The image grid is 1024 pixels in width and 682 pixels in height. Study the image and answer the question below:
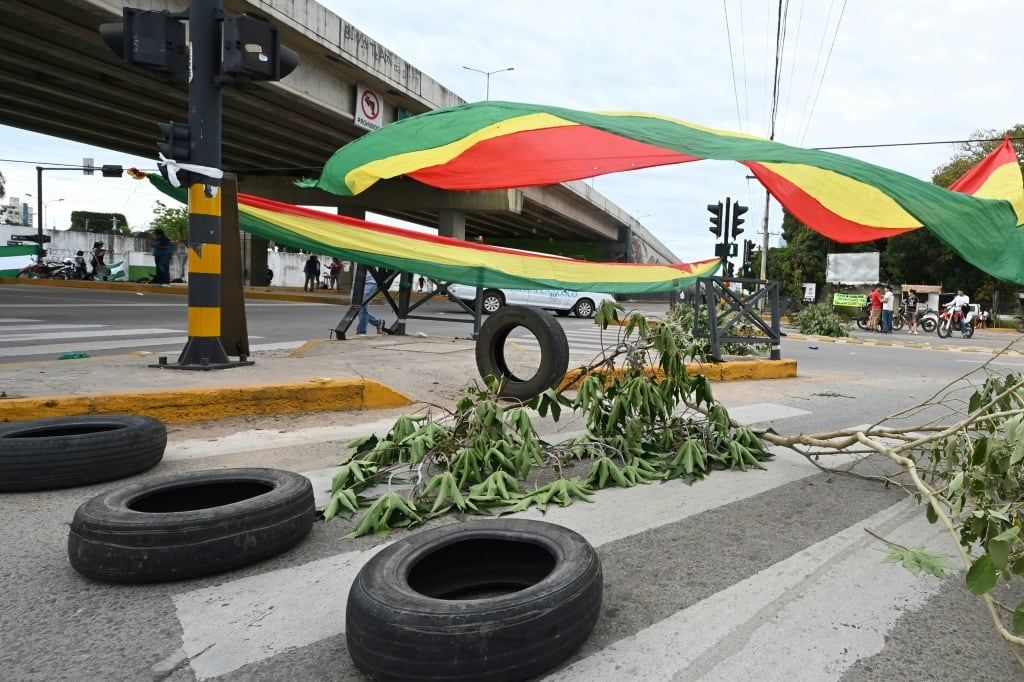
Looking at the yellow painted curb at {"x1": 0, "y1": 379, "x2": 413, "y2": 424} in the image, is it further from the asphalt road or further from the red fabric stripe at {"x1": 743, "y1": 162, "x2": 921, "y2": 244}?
the red fabric stripe at {"x1": 743, "y1": 162, "x2": 921, "y2": 244}

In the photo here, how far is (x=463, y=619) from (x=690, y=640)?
814 millimetres

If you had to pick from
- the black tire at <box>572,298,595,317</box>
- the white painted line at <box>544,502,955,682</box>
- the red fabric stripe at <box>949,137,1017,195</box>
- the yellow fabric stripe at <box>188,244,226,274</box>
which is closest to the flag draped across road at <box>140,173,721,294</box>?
the yellow fabric stripe at <box>188,244,226,274</box>

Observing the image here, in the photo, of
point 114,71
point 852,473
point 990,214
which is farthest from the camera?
point 114,71

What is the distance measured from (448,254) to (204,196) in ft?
11.5

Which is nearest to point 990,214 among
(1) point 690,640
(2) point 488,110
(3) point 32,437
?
(2) point 488,110

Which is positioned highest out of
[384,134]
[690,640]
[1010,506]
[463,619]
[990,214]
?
[384,134]

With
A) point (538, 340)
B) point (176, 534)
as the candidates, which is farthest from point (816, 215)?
point (176, 534)

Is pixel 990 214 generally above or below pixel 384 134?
below

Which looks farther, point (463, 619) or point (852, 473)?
point (852, 473)

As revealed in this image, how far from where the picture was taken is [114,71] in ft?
55.9

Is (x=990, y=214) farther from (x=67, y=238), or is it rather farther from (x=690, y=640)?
(x=67, y=238)

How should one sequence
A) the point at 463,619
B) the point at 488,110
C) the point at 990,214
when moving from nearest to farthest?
the point at 463,619 < the point at 990,214 < the point at 488,110

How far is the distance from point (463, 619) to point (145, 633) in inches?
43.9

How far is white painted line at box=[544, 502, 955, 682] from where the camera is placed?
2016 millimetres
